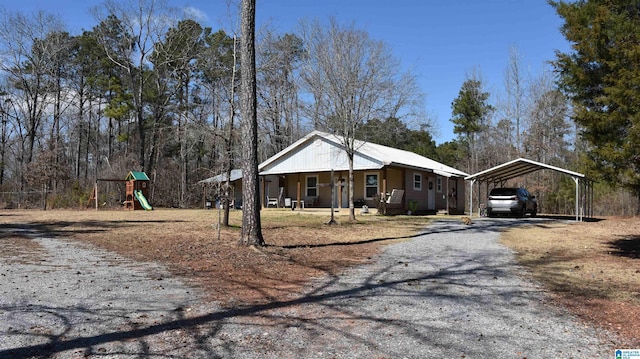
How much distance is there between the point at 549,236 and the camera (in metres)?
13.0

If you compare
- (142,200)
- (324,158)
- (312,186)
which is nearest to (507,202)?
(324,158)

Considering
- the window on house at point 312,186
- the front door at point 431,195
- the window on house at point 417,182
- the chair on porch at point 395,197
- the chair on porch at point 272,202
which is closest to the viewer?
the chair on porch at point 395,197

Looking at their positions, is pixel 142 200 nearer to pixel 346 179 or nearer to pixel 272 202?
pixel 272 202

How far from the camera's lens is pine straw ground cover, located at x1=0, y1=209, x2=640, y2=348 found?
5484 mm

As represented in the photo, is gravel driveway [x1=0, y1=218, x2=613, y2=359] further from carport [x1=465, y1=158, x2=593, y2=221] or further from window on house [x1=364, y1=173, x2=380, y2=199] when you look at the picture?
window on house [x1=364, y1=173, x2=380, y2=199]

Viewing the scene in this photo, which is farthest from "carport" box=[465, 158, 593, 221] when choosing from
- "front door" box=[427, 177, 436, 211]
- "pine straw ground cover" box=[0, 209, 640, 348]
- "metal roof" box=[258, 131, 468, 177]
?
"pine straw ground cover" box=[0, 209, 640, 348]

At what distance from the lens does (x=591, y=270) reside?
25.1 ft

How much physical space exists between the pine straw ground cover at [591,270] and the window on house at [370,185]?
35.9ft

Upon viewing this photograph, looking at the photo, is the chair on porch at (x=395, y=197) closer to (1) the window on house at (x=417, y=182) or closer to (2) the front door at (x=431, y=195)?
(1) the window on house at (x=417, y=182)

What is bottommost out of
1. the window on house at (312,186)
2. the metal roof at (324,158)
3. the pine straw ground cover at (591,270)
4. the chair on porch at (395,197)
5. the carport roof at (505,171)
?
the pine straw ground cover at (591,270)

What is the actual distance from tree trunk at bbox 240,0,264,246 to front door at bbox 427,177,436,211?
1963 centimetres

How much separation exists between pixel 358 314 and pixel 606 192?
88.7 feet

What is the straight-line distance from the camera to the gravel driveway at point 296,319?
361 centimetres

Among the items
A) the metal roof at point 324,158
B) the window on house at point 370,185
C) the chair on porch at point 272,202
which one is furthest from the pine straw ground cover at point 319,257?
the chair on porch at point 272,202
